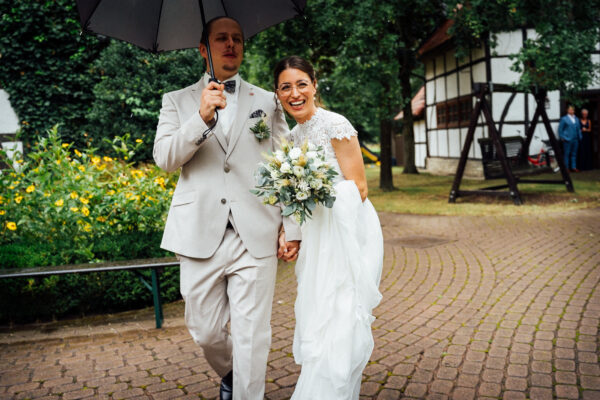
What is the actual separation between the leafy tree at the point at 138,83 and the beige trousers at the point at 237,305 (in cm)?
659

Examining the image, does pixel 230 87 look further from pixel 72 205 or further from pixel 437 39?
pixel 437 39

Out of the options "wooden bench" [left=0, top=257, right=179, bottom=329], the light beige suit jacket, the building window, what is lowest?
"wooden bench" [left=0, top=257, right=179, bottom=329]

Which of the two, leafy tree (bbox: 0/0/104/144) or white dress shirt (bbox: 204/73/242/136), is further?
leafy tree (bbox: 0/0/104/144)

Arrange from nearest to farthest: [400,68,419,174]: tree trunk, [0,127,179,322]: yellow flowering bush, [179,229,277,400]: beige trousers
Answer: [179,229,277,400]: beige trousers, [0,127,179,322]: yellow flowering bush, [400,68,419,174]: tree trunk

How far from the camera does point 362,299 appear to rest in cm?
284

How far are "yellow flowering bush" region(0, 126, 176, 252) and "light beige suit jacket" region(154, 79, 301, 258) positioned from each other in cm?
301

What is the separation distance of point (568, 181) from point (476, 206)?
9.18 feet

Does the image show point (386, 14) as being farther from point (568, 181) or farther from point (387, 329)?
point (387, 329)

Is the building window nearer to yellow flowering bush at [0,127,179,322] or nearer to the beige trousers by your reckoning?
yellow flowering bush at [0,127,179,322]

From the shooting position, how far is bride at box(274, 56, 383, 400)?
269 cm

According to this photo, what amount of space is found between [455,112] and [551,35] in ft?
25.0

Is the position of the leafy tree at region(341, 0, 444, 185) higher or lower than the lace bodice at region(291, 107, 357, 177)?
higher

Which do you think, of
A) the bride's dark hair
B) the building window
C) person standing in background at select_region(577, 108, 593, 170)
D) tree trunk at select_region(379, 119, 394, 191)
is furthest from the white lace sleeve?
person standing in background at select_region(577, 108, 593, 170)

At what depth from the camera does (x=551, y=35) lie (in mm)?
10977
